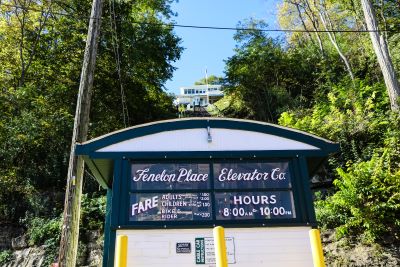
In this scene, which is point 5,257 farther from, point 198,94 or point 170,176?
point 198,94

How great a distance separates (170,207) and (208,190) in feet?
1.98

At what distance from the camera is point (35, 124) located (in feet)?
46.1

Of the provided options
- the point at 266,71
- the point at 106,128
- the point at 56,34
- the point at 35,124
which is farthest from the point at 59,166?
the point at 266,71

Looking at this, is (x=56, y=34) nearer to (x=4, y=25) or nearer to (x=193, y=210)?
(x=4, y=25)

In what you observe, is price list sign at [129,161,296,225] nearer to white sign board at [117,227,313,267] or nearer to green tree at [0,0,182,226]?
white sign board at [117,227,313,267]

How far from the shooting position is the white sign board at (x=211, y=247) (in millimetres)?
4934

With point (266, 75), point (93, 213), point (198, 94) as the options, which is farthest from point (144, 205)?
point (198, 94)

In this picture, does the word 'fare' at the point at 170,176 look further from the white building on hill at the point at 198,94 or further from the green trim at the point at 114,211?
the white building on hill at the point at 198,94

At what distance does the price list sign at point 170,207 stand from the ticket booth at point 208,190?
0.01 meters

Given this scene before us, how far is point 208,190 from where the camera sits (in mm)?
5441

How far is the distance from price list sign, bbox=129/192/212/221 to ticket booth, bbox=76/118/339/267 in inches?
0.5

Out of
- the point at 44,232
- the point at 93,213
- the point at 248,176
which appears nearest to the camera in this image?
the point at 248,176

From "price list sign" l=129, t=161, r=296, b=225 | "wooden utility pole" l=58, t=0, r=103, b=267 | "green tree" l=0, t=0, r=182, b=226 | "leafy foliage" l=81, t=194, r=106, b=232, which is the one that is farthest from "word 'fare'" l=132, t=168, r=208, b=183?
"green tree" l=0, t=0, r=182, b=226

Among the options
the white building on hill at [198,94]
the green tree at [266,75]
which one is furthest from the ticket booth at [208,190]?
the white building on hill at [198,94]
